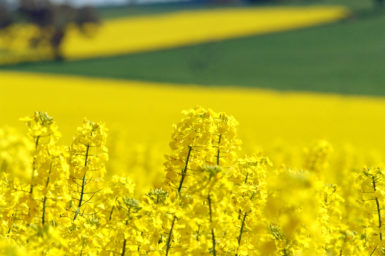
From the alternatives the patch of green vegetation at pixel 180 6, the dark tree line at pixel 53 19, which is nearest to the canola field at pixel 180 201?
the dark tree line at pixel 53 19

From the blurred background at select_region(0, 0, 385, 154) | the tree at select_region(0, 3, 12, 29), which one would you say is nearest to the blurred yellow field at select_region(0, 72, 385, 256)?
the blurred background at select_region(0, 0, 385, 154)

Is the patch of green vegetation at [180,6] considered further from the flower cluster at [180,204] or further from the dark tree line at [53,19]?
the flower cluster at [180,204]

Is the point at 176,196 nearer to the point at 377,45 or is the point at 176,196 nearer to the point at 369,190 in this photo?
the point at 369,190

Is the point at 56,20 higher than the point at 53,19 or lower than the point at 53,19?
lower

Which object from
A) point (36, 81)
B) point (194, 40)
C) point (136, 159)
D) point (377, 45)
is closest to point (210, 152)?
point (136, 159)

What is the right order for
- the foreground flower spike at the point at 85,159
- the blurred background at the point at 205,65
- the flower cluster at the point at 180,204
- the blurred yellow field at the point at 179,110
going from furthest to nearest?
the blurred background at the point at 205,65 → the blurred yellow field at the point at 179,110 → the foreground flower spike at the point at 85,159 → the flower cluster at the point at 180,204

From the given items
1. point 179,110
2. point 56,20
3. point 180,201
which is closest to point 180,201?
point 180,201

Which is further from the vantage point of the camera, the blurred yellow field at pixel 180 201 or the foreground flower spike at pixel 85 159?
the foreground flower spike at pixel 85 159

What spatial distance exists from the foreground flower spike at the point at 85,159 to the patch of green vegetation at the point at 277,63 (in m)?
38.7

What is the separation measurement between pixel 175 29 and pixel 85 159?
228ft

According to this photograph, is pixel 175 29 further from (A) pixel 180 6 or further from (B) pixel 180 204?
(B) pixel 180 204

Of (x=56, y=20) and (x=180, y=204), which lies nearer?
(x=180, y=204)

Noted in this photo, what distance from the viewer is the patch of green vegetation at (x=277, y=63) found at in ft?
153

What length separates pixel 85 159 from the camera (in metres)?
4.35
